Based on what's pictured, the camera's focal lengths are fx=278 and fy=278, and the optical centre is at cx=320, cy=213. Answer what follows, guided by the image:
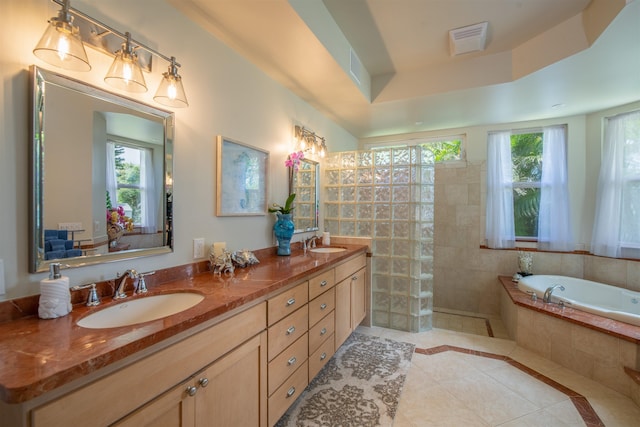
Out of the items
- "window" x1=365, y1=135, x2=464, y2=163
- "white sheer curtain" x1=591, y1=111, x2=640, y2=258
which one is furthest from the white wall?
"white sheer curtain" x1=591, y1=111, x2=640, y2=258

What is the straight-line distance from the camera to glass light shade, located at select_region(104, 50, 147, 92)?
3.62 ft

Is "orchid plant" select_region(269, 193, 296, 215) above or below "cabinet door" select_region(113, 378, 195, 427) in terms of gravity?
above

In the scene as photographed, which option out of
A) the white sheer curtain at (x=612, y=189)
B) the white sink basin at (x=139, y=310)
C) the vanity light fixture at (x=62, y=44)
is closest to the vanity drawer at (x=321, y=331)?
the white sink basin at (x=139, y=310)

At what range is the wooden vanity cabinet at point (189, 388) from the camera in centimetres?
67

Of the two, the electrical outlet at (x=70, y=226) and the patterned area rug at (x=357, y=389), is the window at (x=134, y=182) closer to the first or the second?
the electrical outlet at (x=70, y=226)

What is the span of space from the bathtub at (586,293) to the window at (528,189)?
41 cm

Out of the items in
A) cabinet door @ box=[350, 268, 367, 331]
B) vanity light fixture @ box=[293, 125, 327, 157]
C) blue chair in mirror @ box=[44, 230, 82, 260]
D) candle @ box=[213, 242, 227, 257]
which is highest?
vanity light fixture @ box=[293, 125, 327, 157]

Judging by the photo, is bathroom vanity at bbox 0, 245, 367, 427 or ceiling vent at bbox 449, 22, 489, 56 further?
ceiling vent at bbox 449, 22, 489, 56

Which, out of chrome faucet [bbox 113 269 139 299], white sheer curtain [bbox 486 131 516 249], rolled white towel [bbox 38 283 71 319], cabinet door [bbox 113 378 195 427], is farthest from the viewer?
white sheer curtain [bbox 486 131 516 249]

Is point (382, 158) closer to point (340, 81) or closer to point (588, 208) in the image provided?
point (340, 81)

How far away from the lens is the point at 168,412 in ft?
2.82

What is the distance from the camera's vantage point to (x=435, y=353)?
2.38 m

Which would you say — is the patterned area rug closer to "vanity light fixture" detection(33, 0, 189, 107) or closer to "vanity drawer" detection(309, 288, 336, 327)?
"vanity drawer" detection(309, 288, 336, 327)

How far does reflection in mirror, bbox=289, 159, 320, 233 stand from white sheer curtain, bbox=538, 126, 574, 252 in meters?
2.66
